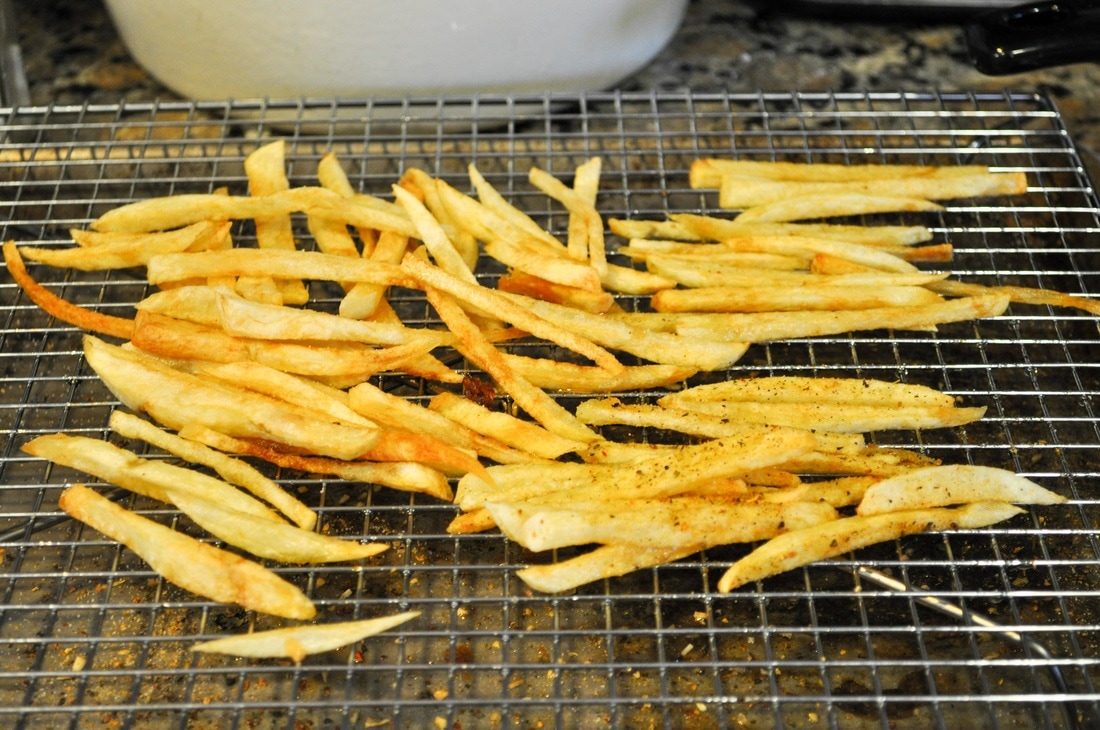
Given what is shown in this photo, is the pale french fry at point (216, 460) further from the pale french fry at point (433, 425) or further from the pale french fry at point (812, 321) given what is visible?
the pale french fry at point (812, 321)

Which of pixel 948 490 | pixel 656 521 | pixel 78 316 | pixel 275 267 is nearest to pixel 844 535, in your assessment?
pixel 948 490

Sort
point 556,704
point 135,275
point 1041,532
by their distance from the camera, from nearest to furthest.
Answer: point 556,704, point 1041,532, point 135,275

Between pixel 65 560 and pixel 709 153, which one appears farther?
pixel 709 153

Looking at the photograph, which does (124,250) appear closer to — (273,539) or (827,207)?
(273,539)

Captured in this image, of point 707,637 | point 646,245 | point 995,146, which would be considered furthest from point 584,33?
point 707,637

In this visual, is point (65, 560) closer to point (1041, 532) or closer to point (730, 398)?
point (730, 398)

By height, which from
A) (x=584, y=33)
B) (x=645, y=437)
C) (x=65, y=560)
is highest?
(x=584, y=33)

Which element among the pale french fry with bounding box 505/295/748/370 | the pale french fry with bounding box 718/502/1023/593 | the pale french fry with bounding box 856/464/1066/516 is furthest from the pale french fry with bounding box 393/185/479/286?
the pale french fry with bounding box 856/464/1066/516
